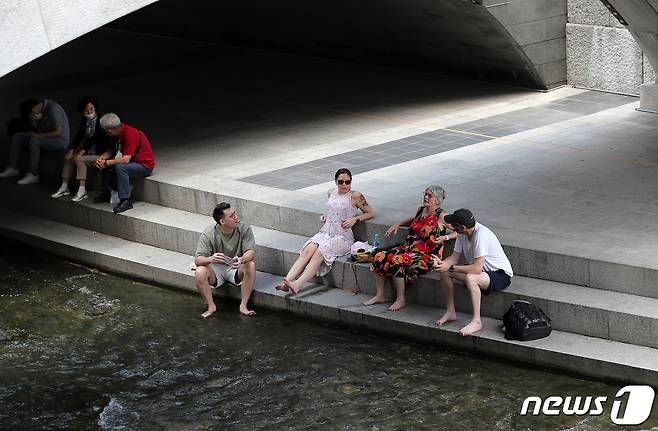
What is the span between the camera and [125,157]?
1377 centimetres

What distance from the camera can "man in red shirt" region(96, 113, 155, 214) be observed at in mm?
13695

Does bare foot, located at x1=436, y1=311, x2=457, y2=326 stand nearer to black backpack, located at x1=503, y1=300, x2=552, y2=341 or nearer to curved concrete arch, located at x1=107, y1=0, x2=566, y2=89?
black backpack, located at x1=503, y1=300, x2=552, y2=341

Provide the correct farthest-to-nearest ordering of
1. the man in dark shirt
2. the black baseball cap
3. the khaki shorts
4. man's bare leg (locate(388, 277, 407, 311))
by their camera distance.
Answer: the man in dark shirt → the khaki shorts → man's bare leg (locate(388, 277, 407, 311)) → the black baseball cap

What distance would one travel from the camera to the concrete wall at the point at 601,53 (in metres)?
16.5

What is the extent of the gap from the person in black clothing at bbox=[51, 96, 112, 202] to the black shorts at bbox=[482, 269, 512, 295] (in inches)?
201

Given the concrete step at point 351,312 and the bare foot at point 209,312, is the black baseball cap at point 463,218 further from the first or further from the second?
the bare foot at point 209,312

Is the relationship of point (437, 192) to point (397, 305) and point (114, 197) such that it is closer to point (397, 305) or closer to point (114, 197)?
point (397, 305)

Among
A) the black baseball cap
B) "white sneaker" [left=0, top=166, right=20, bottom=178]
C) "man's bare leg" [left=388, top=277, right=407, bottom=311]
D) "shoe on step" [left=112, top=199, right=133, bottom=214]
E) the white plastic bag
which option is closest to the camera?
the black baseball cap

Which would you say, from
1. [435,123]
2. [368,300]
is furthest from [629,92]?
[368,300]

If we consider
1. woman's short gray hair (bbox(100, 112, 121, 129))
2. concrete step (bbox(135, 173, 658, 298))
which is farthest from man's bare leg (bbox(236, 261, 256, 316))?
woman's short gray hair (bbox(100, 112, 121, 129))

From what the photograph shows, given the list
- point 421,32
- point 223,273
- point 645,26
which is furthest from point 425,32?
point 223,273

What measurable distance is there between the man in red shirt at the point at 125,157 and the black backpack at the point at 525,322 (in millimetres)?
5096

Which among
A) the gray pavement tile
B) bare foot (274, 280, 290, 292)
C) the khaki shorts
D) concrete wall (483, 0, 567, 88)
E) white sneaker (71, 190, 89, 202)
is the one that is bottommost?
bare foot (274, 280, 290, 292)

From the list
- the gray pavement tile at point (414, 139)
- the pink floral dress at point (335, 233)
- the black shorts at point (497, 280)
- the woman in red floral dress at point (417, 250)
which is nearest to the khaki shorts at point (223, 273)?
the pink floral dress at point (335, 233)
